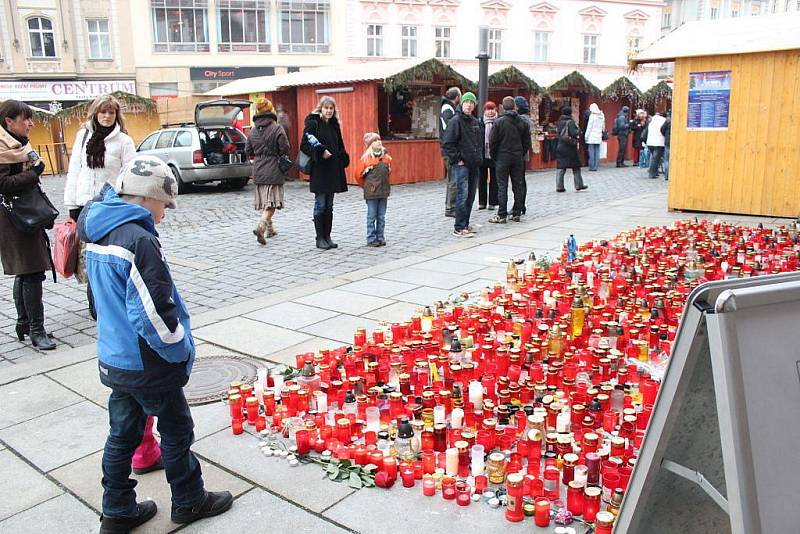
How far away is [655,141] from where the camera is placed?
1817 cm

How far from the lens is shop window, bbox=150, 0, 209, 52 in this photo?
36.2 metres

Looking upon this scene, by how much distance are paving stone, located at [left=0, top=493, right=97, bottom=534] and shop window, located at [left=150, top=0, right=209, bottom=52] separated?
36.6 m

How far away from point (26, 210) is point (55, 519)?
289 cm

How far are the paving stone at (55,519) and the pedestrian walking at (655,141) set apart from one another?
55.9ft

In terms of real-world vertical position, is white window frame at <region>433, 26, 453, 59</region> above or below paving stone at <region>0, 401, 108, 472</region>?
above

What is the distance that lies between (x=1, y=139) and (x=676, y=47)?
9.79 m

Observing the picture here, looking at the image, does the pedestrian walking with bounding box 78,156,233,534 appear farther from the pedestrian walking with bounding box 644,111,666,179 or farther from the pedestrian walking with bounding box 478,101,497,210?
the pedestrian walking with bounding box 644,111,666,179

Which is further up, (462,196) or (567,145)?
(567,145)

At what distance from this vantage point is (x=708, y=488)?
1.94m

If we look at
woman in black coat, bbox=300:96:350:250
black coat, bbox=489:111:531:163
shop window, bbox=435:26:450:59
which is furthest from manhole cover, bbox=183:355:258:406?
shop window, bbox=435:26:450:59

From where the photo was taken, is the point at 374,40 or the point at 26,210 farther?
the point at 374,40

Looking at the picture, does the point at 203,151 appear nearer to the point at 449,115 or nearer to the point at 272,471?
the point at 449,115

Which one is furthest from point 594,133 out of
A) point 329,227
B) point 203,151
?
point 329,227

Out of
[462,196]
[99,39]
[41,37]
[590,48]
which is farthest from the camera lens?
[590,48]
